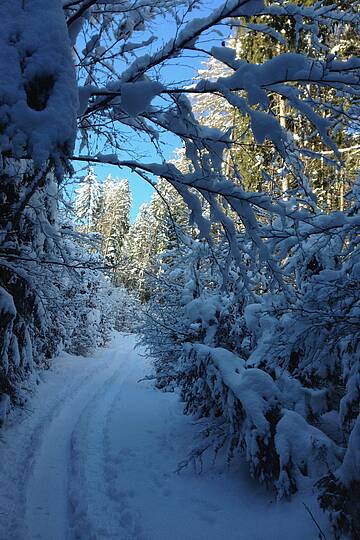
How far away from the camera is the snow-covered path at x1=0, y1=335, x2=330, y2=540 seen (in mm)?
4320

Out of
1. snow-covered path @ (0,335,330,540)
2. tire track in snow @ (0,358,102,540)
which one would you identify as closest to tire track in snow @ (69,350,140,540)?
snow-covered path @ (0,335,330,540)

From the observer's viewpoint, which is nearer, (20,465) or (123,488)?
(123,488)

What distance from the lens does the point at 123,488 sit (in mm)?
5504

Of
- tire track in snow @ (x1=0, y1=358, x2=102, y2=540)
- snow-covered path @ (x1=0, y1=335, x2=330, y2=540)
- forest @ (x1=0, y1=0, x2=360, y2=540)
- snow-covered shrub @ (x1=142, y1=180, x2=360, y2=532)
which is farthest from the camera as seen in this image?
tire track in snow @ (x1=0, y1=358, x2=102, y2=540)

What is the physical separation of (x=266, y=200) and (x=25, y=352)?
607 cm

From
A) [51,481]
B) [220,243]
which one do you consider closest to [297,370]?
A: [220,243]

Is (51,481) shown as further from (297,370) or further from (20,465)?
(297,370)

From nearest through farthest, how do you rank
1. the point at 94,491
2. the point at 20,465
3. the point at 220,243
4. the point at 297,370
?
the point at 220,243 → the point at 297,370 → the point at 94,491 → the point at 20,465

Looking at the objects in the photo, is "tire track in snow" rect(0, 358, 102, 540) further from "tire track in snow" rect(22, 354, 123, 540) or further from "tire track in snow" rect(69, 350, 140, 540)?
"tire track in snow" rect(69, 350, 140, 540)

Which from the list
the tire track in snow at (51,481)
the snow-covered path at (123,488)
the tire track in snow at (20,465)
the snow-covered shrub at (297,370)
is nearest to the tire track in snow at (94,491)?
the snow-covered path at (123,488)

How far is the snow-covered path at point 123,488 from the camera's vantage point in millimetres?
4320

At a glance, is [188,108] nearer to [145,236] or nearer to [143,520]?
[143,520]

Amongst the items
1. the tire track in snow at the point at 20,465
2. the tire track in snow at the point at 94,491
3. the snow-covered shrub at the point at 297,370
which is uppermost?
the snow-covered shrub at the point at 297,370

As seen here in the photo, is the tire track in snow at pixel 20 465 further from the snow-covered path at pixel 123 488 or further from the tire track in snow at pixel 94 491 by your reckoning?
the tire track in snow at pixel 94 491
